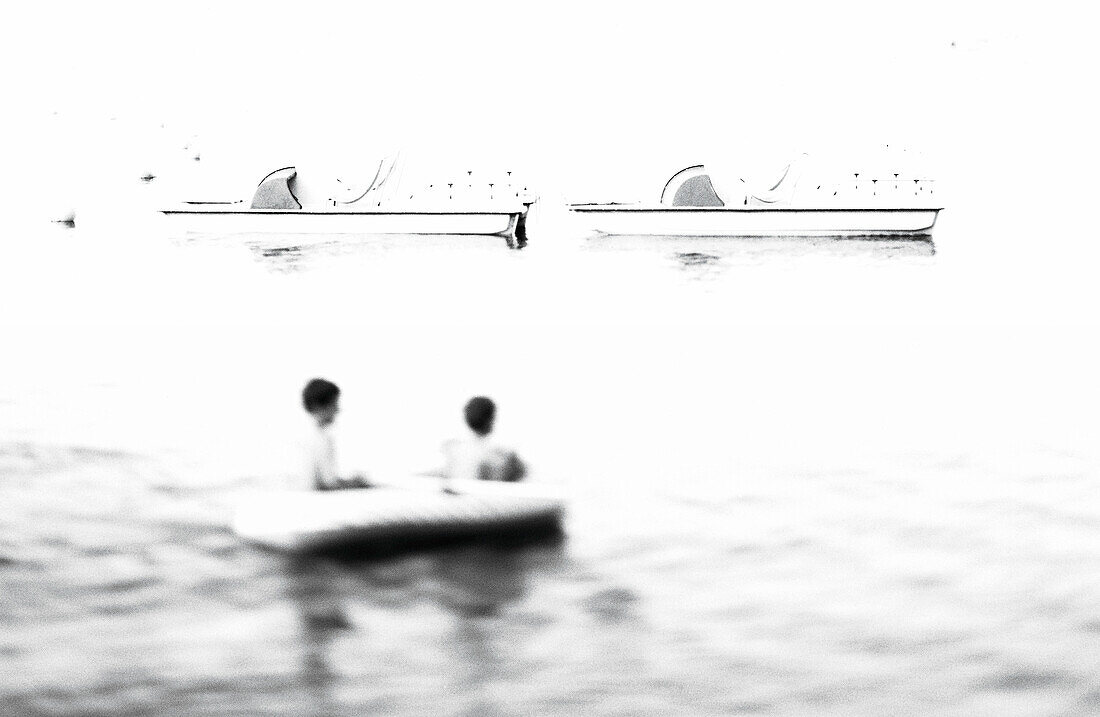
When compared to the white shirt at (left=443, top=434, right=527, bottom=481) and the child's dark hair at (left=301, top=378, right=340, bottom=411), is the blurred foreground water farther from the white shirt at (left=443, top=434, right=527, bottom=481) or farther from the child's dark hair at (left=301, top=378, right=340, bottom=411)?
the child's dark hair at (left=301, top=378, right=340, bottom=411)

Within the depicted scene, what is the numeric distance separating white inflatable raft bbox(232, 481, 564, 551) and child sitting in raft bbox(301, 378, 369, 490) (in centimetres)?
9

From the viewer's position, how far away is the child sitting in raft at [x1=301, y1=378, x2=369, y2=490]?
7.83m

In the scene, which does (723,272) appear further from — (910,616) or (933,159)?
(933,159)

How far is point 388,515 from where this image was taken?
27.2 feet

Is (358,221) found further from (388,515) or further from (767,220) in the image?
(388,515)

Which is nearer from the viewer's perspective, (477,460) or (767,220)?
(477,460)

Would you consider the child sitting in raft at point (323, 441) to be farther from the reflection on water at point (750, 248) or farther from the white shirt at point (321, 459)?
the reflection on water at point (750, 248)

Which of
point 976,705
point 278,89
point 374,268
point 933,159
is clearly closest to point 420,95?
point 278,89

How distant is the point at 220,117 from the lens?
67.8m

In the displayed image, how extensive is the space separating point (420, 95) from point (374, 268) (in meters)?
43.9

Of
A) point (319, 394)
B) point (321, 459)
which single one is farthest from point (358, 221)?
point (319, 394)

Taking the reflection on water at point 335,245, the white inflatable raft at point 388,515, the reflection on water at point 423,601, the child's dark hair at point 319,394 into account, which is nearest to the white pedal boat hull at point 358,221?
the reflection on water at point 335,245

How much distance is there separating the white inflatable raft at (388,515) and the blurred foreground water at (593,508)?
195 mm

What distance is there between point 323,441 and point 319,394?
0.45 m
